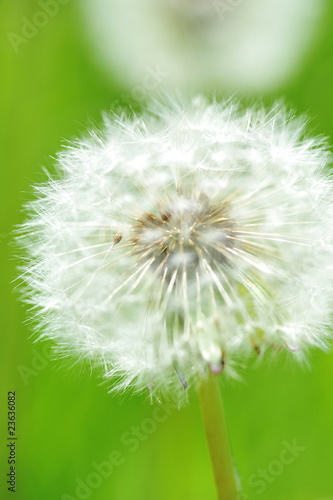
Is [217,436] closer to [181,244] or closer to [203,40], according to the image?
[181,244]

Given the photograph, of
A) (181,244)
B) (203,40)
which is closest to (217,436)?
(181,244)

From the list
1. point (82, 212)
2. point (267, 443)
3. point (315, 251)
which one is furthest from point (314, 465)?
point (82, 212)

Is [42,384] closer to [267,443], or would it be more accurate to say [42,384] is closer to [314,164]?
[267,443]

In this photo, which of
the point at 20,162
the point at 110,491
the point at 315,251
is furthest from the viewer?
the point at 20,162

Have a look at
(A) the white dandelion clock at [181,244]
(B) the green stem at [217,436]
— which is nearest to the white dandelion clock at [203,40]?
(A) the white dandelion clock at [181,244]

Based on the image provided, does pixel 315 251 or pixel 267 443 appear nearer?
pixel 315 251

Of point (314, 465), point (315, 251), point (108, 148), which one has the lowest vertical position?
point (314, 465)
